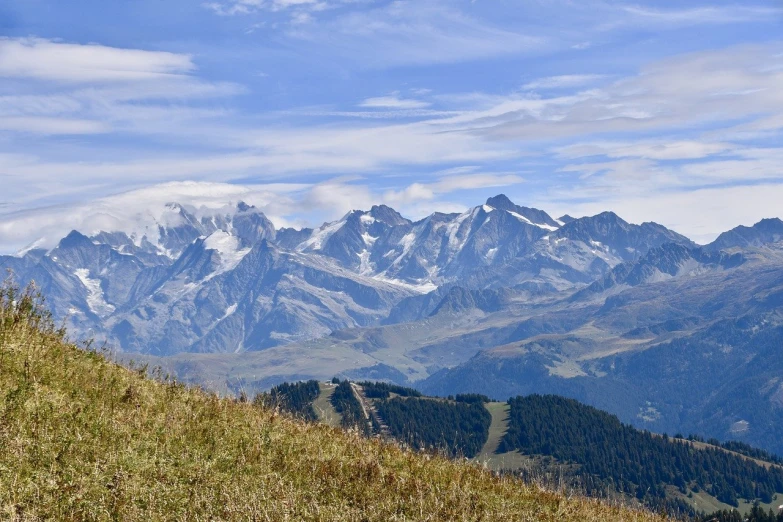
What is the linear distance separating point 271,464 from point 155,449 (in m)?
2.09

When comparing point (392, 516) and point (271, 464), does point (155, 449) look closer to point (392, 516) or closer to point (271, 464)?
point (271, 464)

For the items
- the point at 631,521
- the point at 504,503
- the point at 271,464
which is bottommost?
the point at 631,521

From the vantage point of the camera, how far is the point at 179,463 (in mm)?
12836

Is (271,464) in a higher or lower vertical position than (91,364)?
lower

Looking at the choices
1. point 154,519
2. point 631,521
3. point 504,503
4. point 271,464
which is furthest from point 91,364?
point 631,521

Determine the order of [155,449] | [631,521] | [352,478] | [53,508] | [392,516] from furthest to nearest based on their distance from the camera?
[631,521], [352,478], [155,449], [392,516], [53,508]

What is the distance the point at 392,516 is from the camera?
477 inches

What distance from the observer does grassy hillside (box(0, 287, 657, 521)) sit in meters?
11.3

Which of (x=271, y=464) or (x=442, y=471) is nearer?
(x=271, y=464)

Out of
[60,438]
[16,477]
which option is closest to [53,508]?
[16,477]

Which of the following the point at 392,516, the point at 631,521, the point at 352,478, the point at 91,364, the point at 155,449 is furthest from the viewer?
Result: the point at 91,364

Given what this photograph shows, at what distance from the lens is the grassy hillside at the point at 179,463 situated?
37.0 feet

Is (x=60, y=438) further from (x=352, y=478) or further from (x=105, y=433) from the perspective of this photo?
(x=352, y=478)

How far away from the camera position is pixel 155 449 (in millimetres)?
13062
